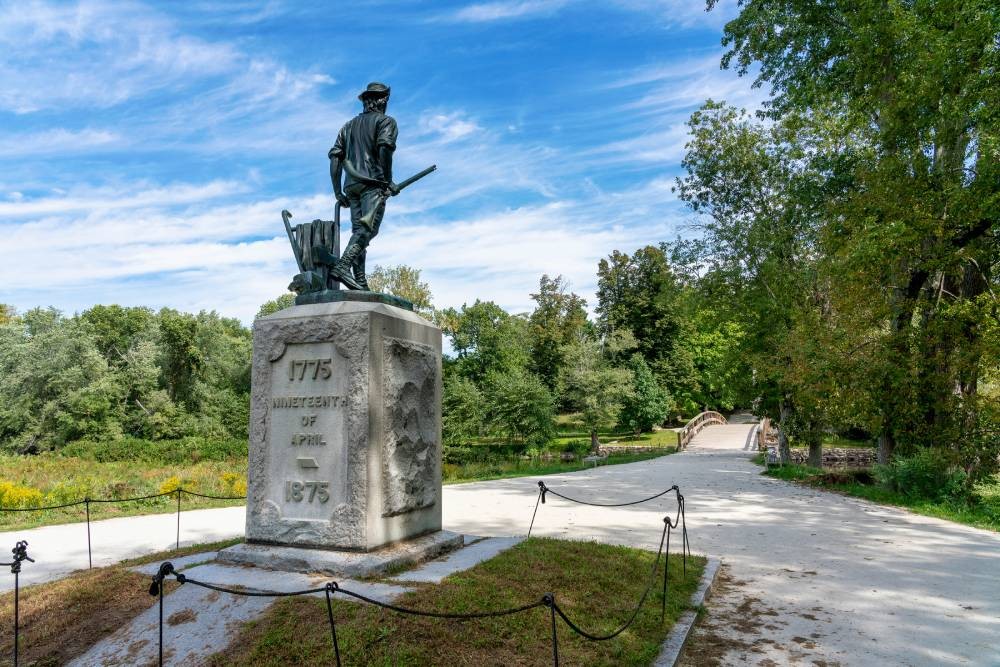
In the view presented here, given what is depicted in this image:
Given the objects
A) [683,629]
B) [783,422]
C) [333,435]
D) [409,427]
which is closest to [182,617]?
[333,435]

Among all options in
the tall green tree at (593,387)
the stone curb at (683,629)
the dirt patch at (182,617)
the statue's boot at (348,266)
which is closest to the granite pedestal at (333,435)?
the statue's boot at (348,266)

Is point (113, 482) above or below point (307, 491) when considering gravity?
below

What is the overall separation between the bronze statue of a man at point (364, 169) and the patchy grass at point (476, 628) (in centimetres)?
364

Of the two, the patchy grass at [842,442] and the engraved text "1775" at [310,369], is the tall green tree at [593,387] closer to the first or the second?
the patchy grass at [842,442]

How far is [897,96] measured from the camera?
48.9 feet

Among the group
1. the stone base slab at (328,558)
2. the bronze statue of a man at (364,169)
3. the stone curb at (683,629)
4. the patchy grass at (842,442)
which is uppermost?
the bronze statue of a man at (364,169)

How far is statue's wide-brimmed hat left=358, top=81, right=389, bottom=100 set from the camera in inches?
315

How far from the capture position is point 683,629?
606cm

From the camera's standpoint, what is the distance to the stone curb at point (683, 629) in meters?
5.35

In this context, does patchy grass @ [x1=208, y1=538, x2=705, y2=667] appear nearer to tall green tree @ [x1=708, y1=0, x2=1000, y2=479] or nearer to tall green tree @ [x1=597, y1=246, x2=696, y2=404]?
tall green tree @ [x1=708, y1=0, x2=1000, y2=479]

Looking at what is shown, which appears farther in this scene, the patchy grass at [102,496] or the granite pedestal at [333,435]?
the patchy grass at [102,496]

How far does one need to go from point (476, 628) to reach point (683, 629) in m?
2.12

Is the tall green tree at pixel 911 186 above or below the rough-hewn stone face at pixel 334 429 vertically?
above

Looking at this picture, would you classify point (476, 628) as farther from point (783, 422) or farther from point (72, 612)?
point (783, 422)
